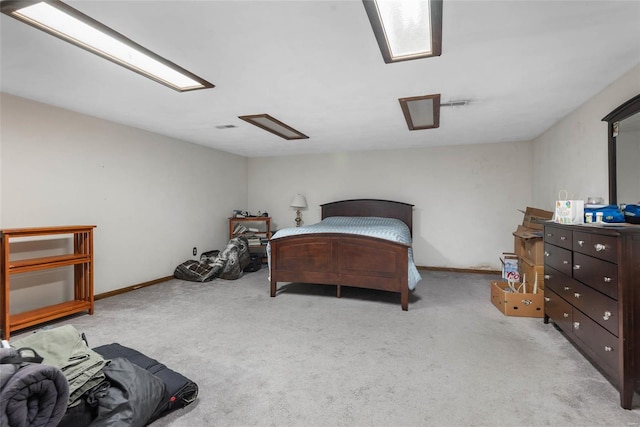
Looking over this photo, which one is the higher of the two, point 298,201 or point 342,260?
point 298,201

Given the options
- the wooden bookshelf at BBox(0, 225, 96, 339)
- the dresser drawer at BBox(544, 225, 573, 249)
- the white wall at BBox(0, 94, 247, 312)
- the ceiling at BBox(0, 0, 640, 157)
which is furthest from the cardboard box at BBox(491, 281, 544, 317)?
the white wall at BBox(0, 94, 247, 312)

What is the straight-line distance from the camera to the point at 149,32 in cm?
179

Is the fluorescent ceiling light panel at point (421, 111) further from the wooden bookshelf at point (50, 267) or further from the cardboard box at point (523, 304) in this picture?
the wooden bookshelf at point (50, 267)

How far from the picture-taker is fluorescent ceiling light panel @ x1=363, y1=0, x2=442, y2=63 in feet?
5.14

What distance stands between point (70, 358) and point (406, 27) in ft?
8.01

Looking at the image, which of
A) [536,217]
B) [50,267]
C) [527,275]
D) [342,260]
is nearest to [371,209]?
[342,260]

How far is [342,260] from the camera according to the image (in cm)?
354

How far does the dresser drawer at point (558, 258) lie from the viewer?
7.44 ft

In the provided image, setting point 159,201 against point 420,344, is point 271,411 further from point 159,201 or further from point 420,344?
point 159,201

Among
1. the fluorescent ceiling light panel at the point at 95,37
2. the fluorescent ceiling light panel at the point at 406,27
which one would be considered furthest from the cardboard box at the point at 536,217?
the fluorescent ceiling light panel at the point at 95,37

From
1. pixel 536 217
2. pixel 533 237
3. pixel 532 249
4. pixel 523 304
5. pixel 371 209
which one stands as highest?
pixel 371 209

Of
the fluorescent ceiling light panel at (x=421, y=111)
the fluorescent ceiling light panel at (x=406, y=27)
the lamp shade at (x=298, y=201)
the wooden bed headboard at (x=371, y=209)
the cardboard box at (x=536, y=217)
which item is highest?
the fluorescent ceiling light panel at (x=421, y=111)

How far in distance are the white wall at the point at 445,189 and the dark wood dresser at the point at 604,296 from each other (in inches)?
103

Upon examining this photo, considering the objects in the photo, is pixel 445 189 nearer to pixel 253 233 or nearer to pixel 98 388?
pixel 253 233
